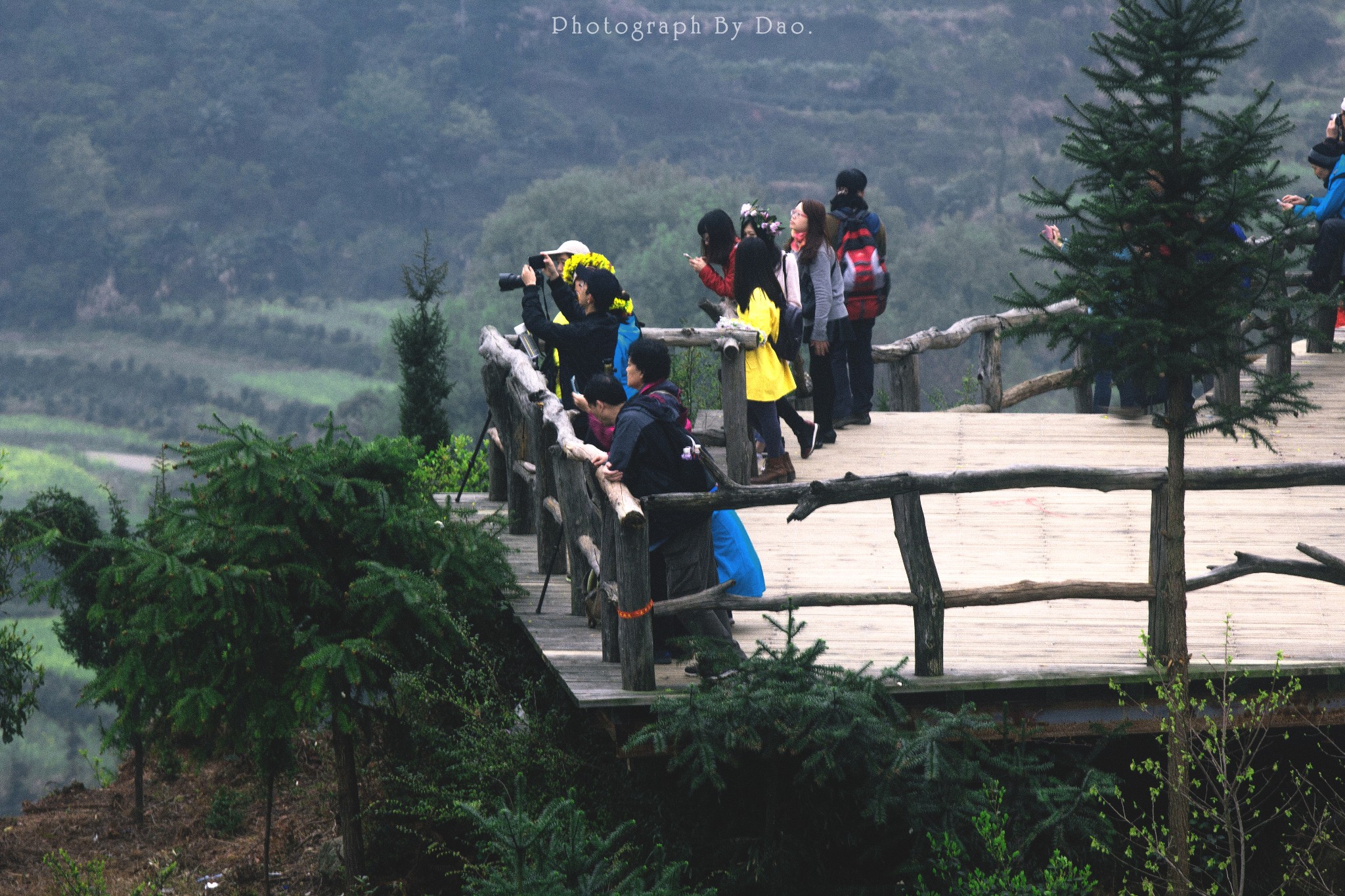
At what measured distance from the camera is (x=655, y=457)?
630 cm

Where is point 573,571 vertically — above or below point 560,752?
above

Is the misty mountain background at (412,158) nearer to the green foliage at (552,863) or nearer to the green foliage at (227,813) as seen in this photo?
the green foliage at (227,813)

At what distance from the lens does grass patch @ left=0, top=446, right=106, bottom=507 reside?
52594 mm

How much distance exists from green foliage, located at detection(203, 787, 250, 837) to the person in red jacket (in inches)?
167

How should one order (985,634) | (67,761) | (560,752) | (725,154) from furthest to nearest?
(725,154), (67,761), (985,634), (560,752)

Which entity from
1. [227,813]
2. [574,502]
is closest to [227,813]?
[227,813]

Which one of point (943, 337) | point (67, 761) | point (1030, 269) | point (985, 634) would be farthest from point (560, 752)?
point (1030, 269)

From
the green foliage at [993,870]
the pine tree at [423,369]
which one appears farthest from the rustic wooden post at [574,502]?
the pine tree at [423,369]

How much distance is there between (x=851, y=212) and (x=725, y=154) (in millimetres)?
72783

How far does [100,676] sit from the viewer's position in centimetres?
661

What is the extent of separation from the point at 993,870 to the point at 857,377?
587cm

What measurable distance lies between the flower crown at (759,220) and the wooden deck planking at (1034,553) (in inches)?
66.4

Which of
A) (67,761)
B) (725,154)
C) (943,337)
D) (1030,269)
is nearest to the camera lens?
(943,337)

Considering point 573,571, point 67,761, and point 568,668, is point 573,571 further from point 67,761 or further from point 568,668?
point 67,761
